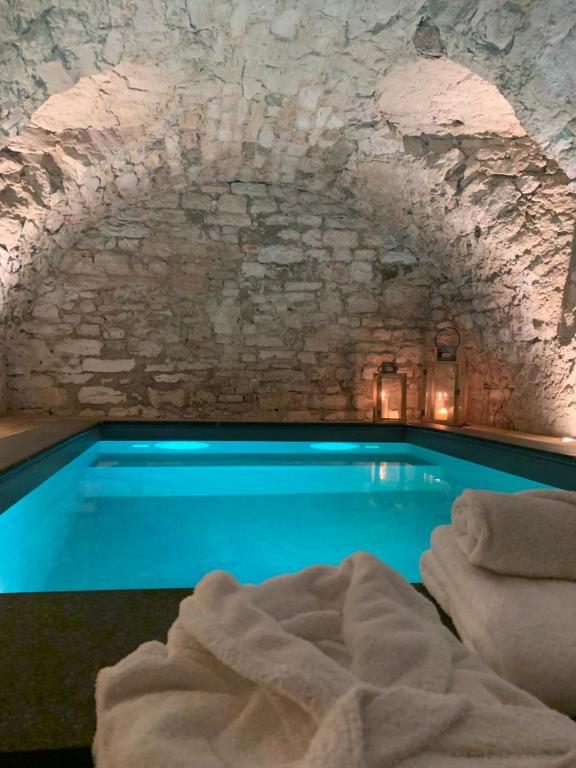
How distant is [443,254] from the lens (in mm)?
5641

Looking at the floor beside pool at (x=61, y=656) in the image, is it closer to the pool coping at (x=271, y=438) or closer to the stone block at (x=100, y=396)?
the pool coping at (x=271, y=438)

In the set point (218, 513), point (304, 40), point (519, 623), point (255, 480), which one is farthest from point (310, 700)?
point (304, 40)

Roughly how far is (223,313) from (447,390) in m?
2.45

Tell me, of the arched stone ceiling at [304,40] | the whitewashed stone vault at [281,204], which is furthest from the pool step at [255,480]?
the arched stone ceiling at [304,40]

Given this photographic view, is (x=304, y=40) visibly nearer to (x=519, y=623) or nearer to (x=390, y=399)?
(x=390, y=399)

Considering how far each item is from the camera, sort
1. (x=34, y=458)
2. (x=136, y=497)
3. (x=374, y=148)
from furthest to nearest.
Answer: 1. (x=374, y=148)
2. (x=136, y=497)
3. (x=34, y=458)

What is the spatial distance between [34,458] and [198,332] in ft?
9.90

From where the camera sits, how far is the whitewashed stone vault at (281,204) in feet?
11.1

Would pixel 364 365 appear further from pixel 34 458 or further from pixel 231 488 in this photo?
pixel 34 458

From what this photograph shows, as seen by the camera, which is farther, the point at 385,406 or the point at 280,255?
the point at 280,255

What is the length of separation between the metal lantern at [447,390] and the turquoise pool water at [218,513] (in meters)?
0.84

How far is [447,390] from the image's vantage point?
5496mm

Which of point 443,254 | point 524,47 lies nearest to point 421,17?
point 524,47

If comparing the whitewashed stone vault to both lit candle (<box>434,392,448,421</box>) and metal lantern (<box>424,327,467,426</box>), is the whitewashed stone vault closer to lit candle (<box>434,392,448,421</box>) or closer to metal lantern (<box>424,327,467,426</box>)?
metal lantern (<box>424,327,467,426</box>)
